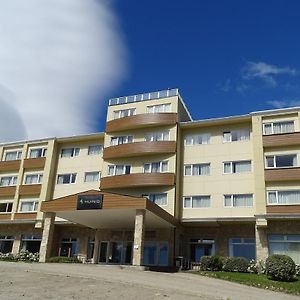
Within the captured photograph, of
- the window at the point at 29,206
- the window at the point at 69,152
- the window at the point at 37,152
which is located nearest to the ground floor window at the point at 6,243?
the window at the point at 29,206

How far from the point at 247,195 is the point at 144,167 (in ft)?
33.6

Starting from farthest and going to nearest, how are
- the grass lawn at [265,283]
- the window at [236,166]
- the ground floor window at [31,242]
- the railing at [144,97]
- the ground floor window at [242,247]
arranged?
the ground floor window at [31,242]
the railing at [144,97]
the window at [236,166]
the ground floor window at [242,247]
the grass lawn at [265,283]

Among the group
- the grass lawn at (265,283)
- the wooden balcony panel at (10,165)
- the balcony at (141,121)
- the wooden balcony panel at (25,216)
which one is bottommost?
the grass lawn at (265,283)

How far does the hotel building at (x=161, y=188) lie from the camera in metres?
31.8

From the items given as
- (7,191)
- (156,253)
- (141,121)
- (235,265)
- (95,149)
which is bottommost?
(235,265)

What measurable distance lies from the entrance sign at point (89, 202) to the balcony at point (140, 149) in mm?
9952

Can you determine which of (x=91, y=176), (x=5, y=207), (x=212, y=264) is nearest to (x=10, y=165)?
(x=5, y=207)

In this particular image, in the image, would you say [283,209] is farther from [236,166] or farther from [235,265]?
[235,265]

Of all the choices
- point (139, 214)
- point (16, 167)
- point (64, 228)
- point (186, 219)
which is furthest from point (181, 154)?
point (16, 167)

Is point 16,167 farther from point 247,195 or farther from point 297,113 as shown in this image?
point 297,113

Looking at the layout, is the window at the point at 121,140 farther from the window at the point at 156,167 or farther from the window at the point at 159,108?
the window at the point at 156,167

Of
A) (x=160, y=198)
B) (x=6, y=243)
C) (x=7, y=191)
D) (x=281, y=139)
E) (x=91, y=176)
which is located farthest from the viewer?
(x=7, y=191)

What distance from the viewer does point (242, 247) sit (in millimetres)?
34344

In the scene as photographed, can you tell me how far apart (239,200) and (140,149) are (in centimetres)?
1046
